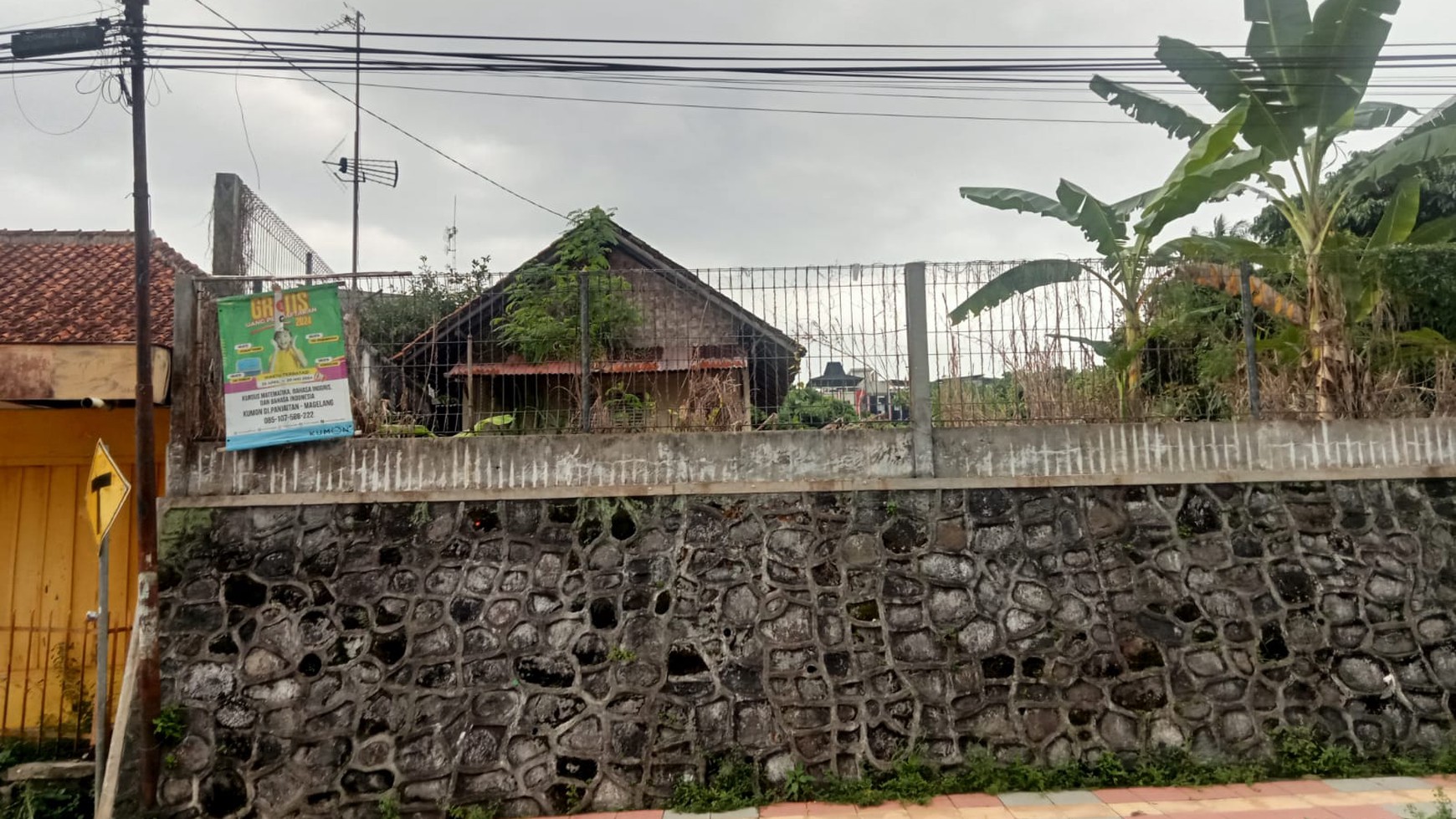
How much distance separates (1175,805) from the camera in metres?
4.55

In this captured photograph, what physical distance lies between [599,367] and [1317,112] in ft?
19.6

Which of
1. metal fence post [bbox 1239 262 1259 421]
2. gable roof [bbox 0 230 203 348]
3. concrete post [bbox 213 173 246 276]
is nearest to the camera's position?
metal fence post [bbox 1239 262 1259 421]

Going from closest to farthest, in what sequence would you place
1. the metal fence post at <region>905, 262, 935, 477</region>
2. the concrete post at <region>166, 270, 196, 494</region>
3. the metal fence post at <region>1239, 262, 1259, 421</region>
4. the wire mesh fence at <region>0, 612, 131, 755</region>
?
the concrete post at <region>166, 270, 196, 494</region>, the metal fence post at <region>905, 262, 935, 477</region>, the metal fence post at <region>1239, 262, 1259, 421</region>, the wire mesh fence at <region>0, 612, 131, 755</region>

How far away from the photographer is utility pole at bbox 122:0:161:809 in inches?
193

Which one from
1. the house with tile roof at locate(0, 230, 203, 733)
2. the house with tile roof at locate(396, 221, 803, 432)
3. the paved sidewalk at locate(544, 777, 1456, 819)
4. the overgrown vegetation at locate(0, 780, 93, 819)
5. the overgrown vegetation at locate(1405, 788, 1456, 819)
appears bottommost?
the overgrown vegetation at locate(0, 780, 93, 819)

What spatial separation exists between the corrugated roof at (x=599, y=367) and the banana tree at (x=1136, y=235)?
1842 millimetres

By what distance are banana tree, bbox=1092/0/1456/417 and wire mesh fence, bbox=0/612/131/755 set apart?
1001cm

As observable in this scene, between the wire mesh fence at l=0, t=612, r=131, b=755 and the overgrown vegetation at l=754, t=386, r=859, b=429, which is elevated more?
the overgrown vegetation at l=754, t=386, r=859, b=429

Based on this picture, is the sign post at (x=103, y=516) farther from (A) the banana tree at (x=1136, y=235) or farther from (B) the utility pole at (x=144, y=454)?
(A) the banana tree at (x=1136, y=235)

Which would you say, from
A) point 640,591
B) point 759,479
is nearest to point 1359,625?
point 759,479

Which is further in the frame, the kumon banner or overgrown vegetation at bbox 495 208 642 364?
overgrown vegetation at bbox 495 208 642 364

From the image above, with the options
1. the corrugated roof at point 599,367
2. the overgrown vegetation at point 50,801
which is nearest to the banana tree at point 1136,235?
the corrugated roof at point 599,367

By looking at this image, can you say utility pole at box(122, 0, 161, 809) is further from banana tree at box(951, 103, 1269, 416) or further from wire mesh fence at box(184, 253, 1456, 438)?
banana tree at box(951, 103, 1269, 416)

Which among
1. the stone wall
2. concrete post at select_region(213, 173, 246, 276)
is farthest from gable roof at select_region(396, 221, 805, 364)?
concrete post at select_region(213, 173, 246, 276)
